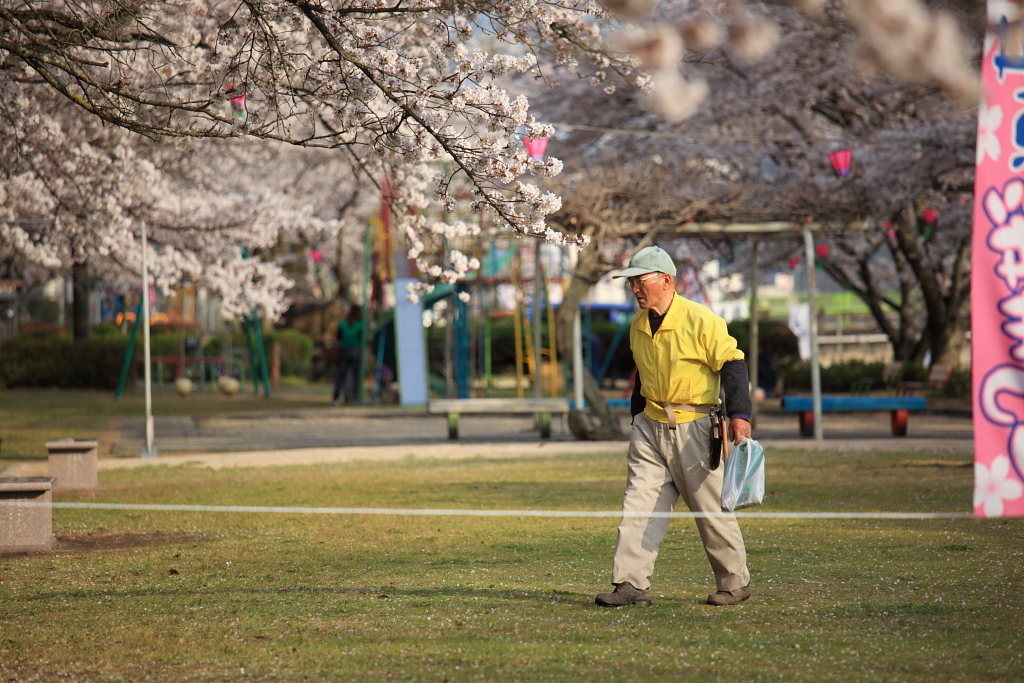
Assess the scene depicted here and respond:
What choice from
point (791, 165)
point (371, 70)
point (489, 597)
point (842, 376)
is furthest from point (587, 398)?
point (842, 376)

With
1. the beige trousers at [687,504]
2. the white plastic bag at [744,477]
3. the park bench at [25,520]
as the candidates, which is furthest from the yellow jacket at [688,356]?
the park bench at [25,520]

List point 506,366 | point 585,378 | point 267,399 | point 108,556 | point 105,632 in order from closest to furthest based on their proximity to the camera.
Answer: point 105,632 → point 108,556 → point 585,378 → point 267,399 → point 506,366

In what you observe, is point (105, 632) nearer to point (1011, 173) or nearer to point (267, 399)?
point (1011, 173)

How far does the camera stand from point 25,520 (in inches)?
301

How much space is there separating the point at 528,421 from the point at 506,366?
1426cm

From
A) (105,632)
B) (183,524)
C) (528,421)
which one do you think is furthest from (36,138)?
(528,421)

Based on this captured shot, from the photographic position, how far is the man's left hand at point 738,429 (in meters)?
5.61

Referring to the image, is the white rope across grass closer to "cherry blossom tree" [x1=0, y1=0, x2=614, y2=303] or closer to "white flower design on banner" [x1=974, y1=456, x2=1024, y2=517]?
"white flower design on banner" [x1=974, y1=456, x2=1024, y2=517]

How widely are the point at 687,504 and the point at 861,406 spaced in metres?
11.3

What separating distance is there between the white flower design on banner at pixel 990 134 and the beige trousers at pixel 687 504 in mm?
2135

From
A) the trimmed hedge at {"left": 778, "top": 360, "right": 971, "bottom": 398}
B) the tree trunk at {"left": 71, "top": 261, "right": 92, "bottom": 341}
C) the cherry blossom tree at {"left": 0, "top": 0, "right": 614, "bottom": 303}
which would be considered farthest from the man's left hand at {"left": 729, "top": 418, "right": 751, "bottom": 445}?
the tree trunk at {"left": 71, "top": 261, "right": 92, "bottom": 341}

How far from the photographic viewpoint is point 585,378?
16.2m

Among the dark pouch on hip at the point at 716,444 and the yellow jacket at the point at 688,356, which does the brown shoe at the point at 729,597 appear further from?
the yellow jacket at the point at 688,356

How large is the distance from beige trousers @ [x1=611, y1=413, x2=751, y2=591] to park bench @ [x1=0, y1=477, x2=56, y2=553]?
3973 millimetres
